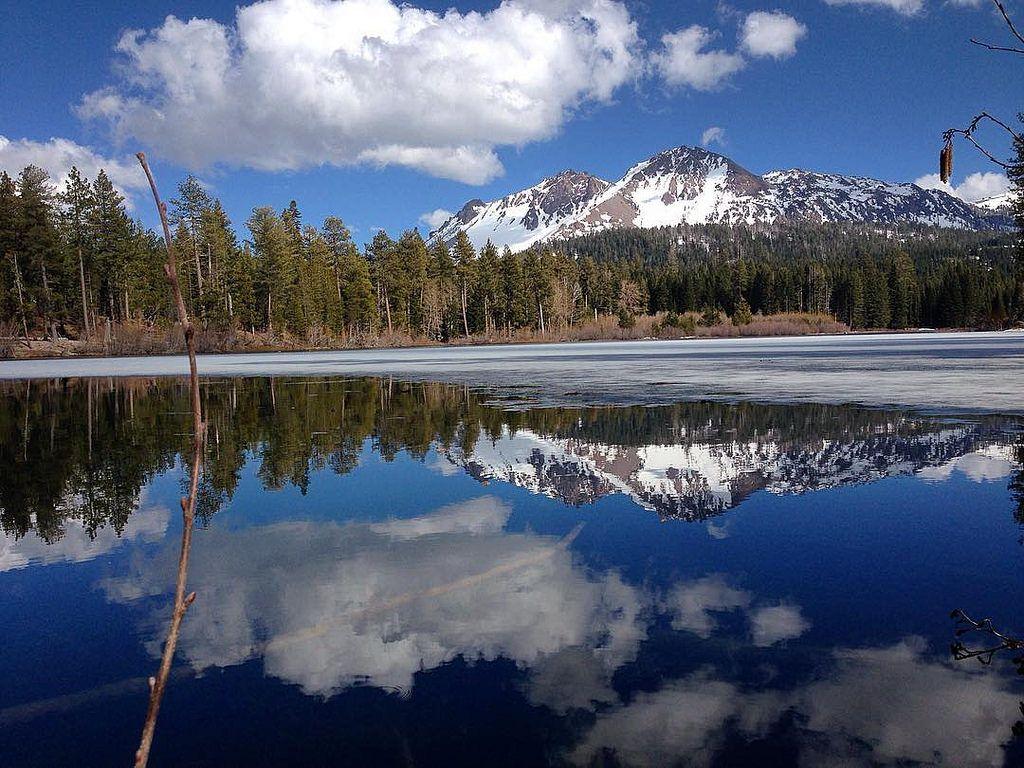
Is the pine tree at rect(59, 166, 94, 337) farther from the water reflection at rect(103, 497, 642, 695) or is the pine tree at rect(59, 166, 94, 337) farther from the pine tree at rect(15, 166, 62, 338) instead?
the water reflection at rect(103, 497, 642, 695)

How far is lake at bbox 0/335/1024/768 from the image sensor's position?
2693mm

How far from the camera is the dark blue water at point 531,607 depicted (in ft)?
8.82

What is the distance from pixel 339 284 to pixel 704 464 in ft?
259

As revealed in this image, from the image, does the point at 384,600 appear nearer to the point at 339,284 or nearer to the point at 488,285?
the point at 339,284

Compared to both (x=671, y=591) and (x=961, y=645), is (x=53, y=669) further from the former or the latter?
(x=961, y=645)

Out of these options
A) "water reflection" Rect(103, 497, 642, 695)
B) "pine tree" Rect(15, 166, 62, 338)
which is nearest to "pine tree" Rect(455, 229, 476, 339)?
"pine tree" Rect(15, 166, 62, 338)

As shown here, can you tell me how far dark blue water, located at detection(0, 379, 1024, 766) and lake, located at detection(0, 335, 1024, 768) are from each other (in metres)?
0.02

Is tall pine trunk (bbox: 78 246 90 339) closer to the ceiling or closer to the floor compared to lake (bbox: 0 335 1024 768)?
closer to the ceiling

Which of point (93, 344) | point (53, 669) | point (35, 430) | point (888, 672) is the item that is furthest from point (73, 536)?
point (93, 344)

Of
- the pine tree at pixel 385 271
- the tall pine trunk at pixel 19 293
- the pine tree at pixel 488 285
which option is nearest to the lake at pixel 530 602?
the tall pine trunk at pixel 19 293

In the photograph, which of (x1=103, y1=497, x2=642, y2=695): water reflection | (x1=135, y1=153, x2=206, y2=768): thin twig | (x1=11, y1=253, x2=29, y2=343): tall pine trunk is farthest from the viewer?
(x1=11, y1=253, x2=29, y2=343): tall pine trunk

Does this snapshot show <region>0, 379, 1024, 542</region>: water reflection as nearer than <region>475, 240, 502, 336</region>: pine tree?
Yes

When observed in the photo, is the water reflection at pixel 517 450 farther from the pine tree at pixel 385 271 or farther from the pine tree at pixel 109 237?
the pine tree at pixel 385 271

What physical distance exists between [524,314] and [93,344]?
178 ft
